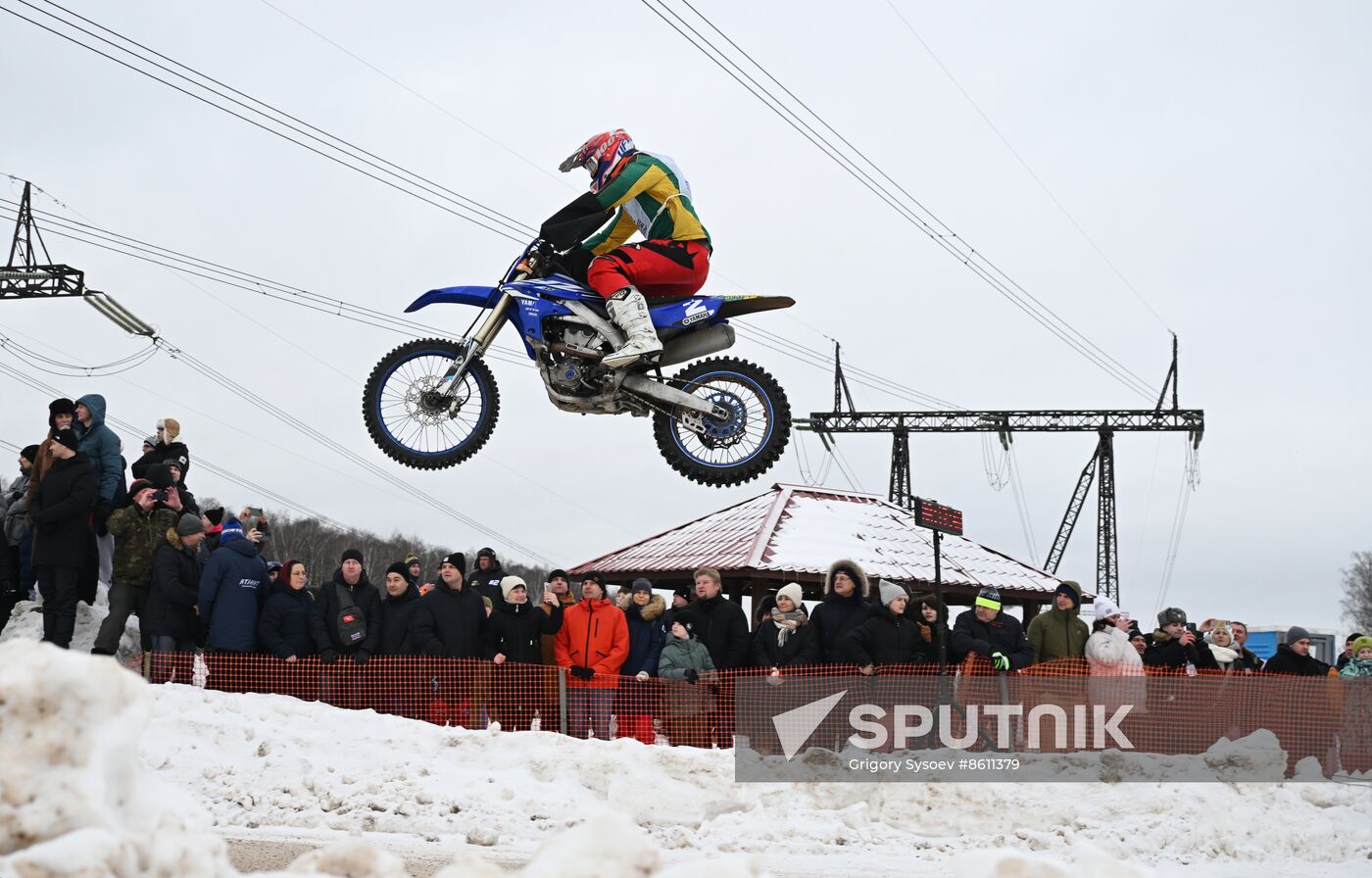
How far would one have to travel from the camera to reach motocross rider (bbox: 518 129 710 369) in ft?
27.5

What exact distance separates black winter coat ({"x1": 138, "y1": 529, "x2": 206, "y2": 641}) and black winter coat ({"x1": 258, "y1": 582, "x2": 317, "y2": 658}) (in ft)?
1.94

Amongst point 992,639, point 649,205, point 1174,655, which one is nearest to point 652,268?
point 649,205

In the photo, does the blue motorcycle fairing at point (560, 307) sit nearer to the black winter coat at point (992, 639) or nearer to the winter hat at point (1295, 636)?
the black winter coat at point (992, 639)

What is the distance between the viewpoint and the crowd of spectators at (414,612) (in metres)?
10.3

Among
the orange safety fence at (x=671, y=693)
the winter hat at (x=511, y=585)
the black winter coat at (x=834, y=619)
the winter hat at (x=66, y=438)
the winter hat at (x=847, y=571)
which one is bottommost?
the orange safety fence at (x=671, y=693)

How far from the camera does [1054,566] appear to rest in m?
47.8

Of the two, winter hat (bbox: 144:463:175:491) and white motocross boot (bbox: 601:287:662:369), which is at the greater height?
white motocross boot (bbox: 601:287:662:369)

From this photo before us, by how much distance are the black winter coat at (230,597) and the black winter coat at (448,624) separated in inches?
53.0

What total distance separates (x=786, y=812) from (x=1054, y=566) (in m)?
40.8

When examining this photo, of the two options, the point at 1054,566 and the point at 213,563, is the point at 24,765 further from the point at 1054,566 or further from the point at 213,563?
the point at 1054,566

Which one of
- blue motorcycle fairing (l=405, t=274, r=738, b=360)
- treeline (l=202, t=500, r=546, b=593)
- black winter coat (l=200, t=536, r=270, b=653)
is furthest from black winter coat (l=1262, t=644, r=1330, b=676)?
treeline (l=202, t=500, r=546, b=593)

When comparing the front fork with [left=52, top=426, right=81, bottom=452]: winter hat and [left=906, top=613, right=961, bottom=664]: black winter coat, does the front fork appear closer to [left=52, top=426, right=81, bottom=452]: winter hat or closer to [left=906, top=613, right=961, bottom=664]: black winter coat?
[left=52, top=426, right=81, bottom=452]: winter hat

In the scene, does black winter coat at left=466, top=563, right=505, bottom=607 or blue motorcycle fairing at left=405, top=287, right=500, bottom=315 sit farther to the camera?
black winter coat at left=466, top=563, right=505, bottom=607

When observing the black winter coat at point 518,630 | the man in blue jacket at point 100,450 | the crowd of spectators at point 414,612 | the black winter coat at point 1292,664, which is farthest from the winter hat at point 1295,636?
the man in blue jacket at point 100,450
